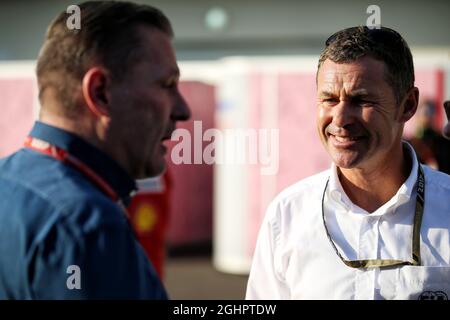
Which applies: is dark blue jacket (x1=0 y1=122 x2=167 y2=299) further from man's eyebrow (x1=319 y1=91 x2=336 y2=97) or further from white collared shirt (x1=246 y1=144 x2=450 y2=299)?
man's eyebrow (x1=319 y1=91 x2=336 y2=97)

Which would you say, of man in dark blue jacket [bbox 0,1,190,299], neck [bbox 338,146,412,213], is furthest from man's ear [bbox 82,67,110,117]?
neck [bbox 338,146,412,213]

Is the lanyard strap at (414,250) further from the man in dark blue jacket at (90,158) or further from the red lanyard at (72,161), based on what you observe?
the red lanyard at (72,161)

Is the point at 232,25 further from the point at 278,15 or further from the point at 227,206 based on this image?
the point at 227,206

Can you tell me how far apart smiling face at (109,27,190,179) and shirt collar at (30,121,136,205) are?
47 mm

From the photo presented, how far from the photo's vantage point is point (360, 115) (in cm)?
185

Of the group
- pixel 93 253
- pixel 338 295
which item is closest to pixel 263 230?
pixel 338 295

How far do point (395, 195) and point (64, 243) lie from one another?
1010mm

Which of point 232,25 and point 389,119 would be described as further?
point 232,25

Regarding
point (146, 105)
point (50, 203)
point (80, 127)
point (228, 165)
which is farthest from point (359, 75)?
point (228, 165)

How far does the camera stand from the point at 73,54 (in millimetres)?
1296

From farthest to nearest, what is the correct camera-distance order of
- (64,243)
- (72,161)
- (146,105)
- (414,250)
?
(414,250)
(146,105)
(72,161)
(64,243)

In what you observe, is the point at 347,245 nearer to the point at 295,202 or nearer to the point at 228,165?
the point at 295,202

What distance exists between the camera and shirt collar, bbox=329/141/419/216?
1822 mm

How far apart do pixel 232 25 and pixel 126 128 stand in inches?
418
